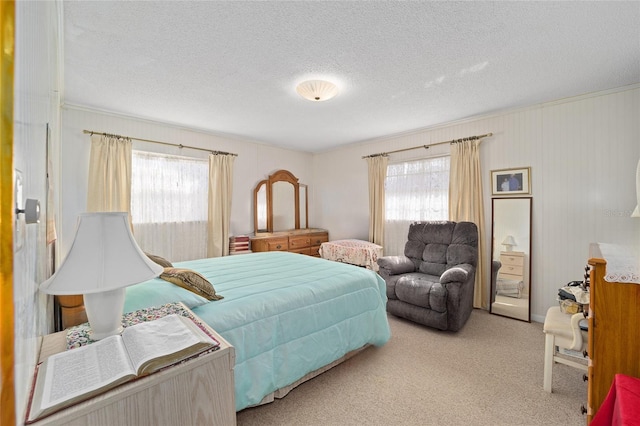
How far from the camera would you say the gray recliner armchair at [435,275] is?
2793 millimetres

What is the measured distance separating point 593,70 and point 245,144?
4.55m

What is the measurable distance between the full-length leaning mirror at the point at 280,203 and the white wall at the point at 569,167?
306 cm

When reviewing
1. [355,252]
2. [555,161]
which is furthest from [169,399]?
[555,161]

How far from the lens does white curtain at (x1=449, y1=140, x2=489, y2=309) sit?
3586 mm

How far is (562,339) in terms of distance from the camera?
1.91m

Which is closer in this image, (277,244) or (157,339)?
(157,339)

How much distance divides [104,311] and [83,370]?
0.86 feet

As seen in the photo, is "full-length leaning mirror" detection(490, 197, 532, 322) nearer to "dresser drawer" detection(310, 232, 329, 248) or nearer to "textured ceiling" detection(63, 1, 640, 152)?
"textured ceiling" detection(63, 1, 640, 152)

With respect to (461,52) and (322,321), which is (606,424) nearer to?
(322,321)

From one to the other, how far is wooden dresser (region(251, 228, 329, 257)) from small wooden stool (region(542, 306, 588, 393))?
12.3 ft

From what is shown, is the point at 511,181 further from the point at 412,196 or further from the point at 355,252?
the point at 355,252

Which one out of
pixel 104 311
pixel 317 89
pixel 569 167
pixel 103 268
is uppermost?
pixel 317 89

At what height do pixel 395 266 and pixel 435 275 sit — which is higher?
pixel 395 266

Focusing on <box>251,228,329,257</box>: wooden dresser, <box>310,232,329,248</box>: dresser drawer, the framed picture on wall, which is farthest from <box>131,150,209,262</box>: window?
the framed picture on wall
